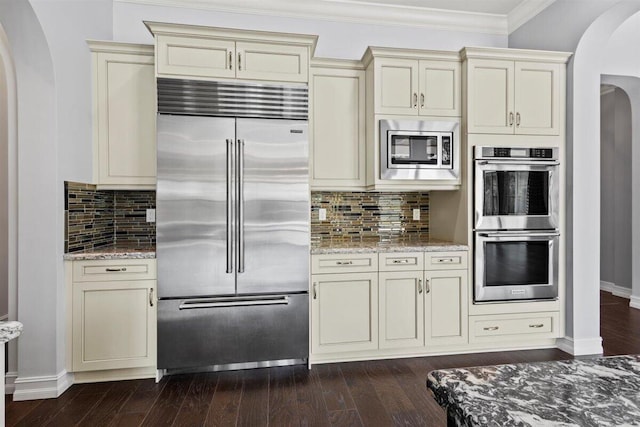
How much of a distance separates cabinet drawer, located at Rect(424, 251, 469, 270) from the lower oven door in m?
0.11

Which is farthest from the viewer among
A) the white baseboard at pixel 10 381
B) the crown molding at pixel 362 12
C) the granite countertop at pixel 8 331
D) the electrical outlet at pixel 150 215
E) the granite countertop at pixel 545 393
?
the crown molding at pixel 362 12

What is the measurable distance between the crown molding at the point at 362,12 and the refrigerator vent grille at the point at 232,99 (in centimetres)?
116

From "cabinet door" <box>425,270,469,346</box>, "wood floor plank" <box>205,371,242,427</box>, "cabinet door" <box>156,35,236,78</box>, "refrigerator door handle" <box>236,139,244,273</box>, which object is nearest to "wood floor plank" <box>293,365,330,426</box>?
"wood floor plank" <box>205,371,242,427</box>

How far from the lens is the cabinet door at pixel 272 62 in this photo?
2834 millimetres

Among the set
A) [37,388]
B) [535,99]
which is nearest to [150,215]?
[37,388]

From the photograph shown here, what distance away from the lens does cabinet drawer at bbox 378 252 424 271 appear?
9.92ft

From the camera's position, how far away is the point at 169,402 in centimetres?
242

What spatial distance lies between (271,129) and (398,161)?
3.57 feet

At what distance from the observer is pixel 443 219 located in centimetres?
355

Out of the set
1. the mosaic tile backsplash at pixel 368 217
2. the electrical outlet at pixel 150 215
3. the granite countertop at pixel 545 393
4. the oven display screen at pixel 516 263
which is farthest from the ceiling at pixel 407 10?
the granite countertop at pixel 545 393

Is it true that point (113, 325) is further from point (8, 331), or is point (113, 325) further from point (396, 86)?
point (396, 86)

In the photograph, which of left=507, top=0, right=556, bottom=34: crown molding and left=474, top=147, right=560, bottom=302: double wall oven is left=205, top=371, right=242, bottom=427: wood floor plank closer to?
left=474, top=147, right=560, bottom=302: double wall oven

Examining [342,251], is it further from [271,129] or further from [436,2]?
[436,2]

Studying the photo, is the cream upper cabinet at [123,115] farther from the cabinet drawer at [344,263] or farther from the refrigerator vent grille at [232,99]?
the cabinet drawer at [344,263]
